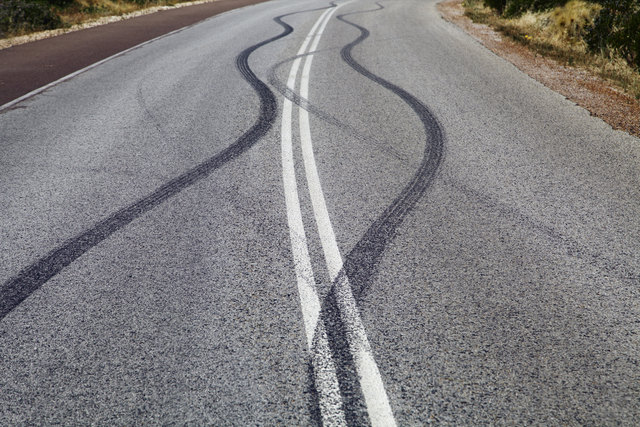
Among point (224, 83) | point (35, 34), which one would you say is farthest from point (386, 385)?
point (35, 34)

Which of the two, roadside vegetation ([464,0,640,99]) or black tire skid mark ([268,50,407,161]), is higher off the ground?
roadside vegetation ([464,0,640,99])

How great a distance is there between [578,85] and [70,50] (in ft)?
42.6

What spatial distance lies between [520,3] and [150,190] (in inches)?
641

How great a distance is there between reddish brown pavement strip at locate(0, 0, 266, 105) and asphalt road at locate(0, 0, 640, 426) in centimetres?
238

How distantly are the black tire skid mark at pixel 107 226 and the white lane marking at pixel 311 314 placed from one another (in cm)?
91

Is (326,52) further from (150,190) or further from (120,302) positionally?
(120,302)

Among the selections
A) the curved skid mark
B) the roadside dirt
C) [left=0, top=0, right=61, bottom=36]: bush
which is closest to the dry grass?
[left=0, top=0, right=61, bottom=36]: bush

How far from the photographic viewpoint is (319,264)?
3605 millimetres

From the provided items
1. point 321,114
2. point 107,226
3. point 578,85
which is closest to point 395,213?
point 107,226

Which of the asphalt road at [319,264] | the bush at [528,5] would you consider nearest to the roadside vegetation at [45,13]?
the asphalt road at [319,264]

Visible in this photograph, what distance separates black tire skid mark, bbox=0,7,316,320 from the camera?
340 centimetres

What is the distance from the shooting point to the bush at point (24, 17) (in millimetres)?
14602

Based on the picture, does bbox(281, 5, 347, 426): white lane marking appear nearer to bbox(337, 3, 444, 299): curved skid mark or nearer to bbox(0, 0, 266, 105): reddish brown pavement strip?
bbox(337, 3, 444, 299): curved skid mark

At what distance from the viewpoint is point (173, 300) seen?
10.7ft
